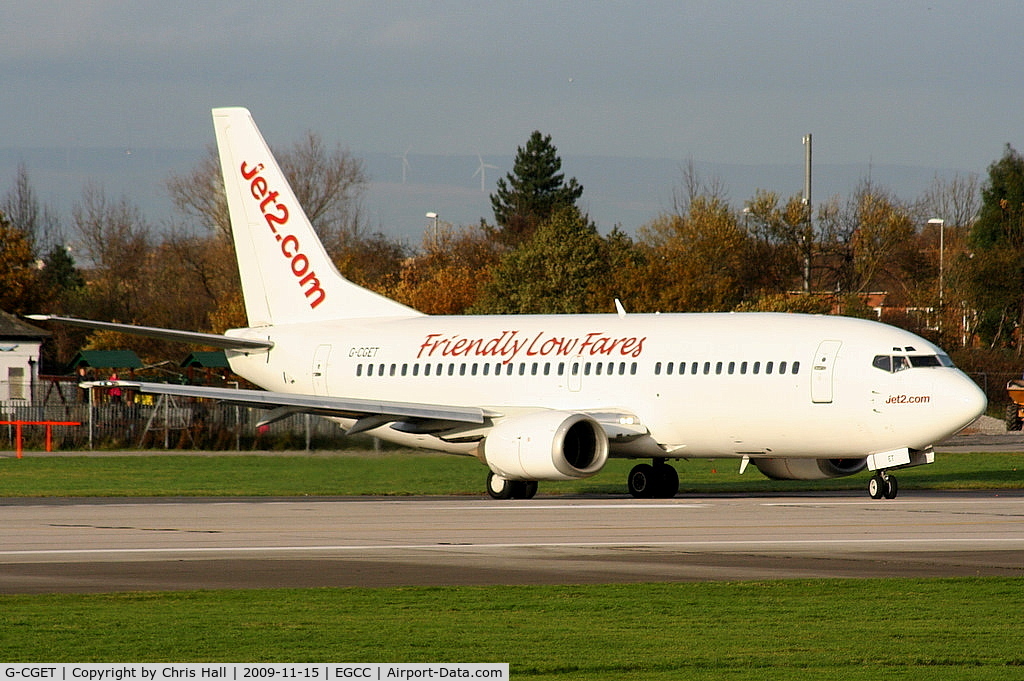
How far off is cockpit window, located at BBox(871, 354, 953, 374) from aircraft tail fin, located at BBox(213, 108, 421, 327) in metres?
13.3

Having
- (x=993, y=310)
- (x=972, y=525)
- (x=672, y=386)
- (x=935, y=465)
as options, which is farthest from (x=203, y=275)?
(x=972, y=525)

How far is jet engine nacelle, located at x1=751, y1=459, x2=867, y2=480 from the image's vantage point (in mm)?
31906

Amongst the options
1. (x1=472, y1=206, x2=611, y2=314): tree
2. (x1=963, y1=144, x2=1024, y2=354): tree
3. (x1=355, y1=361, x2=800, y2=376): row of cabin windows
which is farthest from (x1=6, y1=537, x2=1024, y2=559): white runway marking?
(x1=963, y1=144, x2=1024, y2=354): tree

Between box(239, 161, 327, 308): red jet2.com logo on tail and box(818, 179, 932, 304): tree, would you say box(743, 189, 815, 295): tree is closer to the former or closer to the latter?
box(818, 179, 932, 304): tree

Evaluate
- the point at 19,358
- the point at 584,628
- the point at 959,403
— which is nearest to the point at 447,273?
the point at 19,358

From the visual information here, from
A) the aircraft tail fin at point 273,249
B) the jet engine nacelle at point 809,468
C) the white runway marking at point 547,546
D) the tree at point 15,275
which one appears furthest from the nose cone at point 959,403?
the tree at point 15,275

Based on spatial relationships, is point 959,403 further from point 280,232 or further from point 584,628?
point 280,232

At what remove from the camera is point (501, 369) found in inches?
1353

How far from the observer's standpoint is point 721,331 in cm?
3133

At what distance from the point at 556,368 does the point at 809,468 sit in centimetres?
555

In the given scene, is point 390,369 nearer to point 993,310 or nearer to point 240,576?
point 240,576

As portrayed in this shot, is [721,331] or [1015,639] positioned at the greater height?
[721,331]

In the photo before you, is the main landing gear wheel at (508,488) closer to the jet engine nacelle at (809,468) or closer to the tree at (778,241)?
the jet engine nacelle at (809,468)

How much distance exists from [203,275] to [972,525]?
80.4 meters
